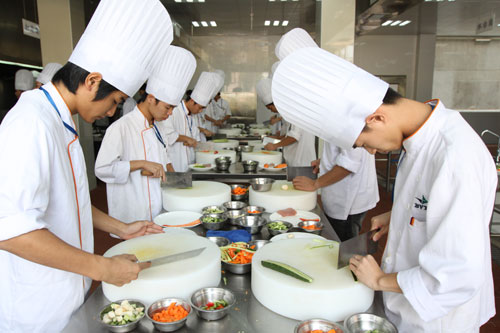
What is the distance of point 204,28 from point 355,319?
26.3 ft

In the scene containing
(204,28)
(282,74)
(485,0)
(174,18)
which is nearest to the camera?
(282,74)

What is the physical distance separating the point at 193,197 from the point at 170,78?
0.94m

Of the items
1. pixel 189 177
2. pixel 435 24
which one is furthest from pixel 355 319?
pixel 435 24

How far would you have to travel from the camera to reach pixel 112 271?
3.65 feet

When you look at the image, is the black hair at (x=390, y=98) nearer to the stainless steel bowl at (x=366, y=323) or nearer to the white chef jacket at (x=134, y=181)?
the stainless steel bowl at (x=366, y=323)

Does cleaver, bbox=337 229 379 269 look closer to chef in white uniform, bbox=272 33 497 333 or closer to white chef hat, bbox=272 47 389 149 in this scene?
chef in white uniform, bbox=272 33 497 333

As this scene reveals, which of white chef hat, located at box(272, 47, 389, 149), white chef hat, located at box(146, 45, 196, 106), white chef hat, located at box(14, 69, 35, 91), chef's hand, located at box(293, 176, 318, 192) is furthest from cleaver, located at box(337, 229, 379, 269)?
white chef hat, located at box(14, 69, 35, 91)

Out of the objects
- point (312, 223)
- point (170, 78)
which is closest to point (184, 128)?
point (170, 78)

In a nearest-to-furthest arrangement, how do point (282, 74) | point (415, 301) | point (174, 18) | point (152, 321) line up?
1. point (415, 301)
2. point (152, 321)
3. point (282, 74)
4. point (174, 18)

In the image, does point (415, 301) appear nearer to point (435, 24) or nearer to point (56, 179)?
point (56, 179)

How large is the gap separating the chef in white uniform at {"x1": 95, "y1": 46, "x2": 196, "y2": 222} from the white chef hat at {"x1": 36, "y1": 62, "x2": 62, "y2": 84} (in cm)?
302

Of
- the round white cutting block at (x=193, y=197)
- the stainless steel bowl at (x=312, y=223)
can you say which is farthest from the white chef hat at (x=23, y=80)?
the stainless steel bowl at (x=312, y=223)

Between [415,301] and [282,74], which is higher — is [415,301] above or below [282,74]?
below

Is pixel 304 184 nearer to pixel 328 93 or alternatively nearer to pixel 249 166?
pixel 249 166
